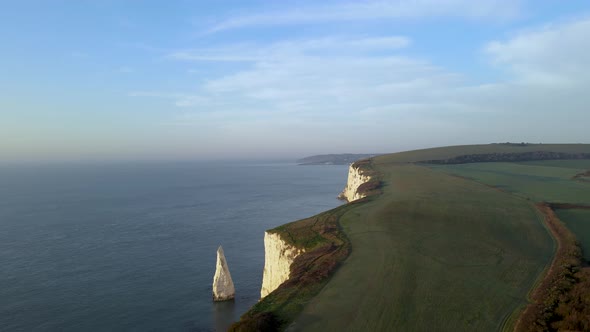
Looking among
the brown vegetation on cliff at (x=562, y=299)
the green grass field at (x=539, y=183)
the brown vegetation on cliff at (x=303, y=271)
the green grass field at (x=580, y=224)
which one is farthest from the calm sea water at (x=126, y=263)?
the green grass field at (x=539, y=183)

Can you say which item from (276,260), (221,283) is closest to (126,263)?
(221,283)

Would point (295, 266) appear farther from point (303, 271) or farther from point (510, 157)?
point (510, 157)

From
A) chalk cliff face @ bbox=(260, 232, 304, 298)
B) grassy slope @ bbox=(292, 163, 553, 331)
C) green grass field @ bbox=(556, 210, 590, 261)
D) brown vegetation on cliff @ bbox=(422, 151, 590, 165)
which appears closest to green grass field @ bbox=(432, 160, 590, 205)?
green grass field @ bbox=(556, 210, 590, 261)

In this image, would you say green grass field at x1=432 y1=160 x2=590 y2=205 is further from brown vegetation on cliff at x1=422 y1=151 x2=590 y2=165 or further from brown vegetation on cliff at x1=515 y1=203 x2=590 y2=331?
brown vegetation on cliff at x1=515 y1=203 x2=590 y2=331

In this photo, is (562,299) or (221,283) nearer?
(562,299)

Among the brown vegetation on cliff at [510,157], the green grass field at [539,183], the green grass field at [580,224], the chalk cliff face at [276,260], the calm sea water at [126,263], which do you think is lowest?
the calm sea water at [126,263]

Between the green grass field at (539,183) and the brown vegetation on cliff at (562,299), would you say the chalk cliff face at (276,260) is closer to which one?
the brown vegetation on cliff at (562,299)

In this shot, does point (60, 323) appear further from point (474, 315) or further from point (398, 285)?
point (474, 315)
